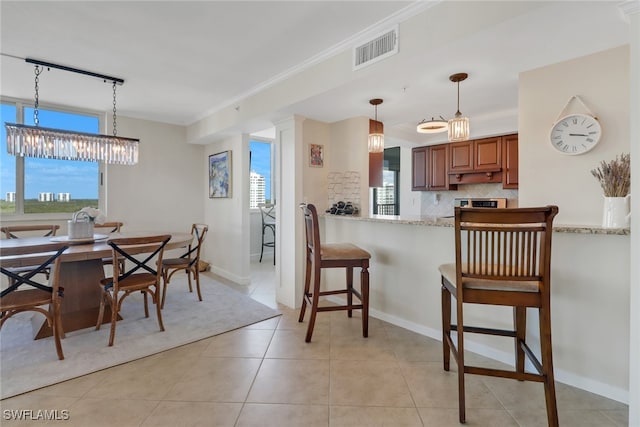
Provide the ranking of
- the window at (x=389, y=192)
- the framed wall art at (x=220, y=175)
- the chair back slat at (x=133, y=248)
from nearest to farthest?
the chair back slat at (x=133, y=248) < the framed wall art at (x=220, y=175) < the window at (x=389, y=192)

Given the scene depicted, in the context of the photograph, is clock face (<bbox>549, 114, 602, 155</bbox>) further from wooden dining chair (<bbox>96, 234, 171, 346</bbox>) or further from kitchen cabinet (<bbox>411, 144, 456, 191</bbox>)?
wooden dining chair (<bbox>96, 234, 171, 346</bbox>)

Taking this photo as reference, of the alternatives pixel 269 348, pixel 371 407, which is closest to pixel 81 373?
pixel 269 348

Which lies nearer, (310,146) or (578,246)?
(578,246)

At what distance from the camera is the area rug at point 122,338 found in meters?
1.96

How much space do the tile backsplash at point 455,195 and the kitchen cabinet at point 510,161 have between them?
26 centimetres

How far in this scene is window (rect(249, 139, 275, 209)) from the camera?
5832 millimetres

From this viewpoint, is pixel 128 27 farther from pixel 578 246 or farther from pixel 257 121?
pixel 578 246

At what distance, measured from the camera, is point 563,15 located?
1511mm

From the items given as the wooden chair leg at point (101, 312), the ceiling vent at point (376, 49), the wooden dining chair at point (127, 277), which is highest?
the ceiling vent at point (376, 49)

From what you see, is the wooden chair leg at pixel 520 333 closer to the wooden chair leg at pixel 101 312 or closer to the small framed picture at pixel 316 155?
the small framed picture at pixel 316 155

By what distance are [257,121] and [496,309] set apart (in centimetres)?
304

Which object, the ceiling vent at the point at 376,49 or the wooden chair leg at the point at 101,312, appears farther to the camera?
the wooden chair leg at the point at 101,312

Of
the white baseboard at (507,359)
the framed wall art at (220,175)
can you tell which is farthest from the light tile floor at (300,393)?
the framed wall art at (220,175)

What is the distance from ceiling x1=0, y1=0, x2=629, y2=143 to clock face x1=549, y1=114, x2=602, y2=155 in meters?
0.42
